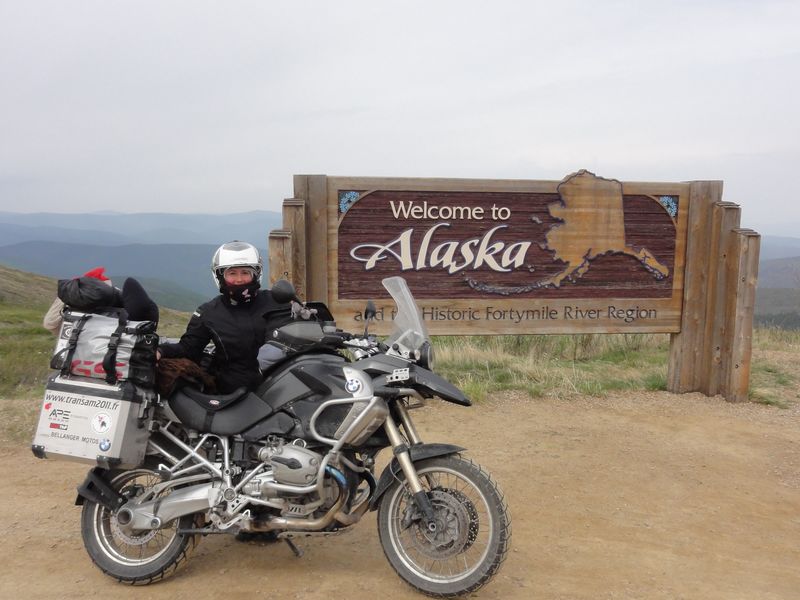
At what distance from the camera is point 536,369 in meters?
8.63

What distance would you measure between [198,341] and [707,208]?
625 centimetres

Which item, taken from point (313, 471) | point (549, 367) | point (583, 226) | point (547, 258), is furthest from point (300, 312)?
point (549, 367)

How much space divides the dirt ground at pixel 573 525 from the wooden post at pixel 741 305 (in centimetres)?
79

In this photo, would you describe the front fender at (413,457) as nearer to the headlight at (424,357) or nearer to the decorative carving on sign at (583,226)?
the headlight at (424,357)

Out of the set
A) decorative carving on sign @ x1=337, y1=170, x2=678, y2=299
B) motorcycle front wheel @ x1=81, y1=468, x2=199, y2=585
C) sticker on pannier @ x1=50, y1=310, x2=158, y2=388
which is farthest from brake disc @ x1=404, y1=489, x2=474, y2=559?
decorative carving on sign @ x1=337, y1=170, x2=678, y2=299

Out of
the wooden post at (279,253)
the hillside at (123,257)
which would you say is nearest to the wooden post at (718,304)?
the wooden post at (279,253)

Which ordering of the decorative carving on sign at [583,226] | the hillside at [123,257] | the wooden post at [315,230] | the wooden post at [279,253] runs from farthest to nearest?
the hillside at [123,257], the decorative carving on sign at [583,226], the wooden post at [315,230], the wooden post at [279,253]

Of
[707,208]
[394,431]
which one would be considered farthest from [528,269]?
[394,431]

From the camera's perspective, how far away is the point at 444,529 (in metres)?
3.30

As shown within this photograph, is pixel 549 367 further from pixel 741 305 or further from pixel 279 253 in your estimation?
pixel 279 253

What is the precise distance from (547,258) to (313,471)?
192 inches

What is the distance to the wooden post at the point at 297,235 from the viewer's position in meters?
6.78

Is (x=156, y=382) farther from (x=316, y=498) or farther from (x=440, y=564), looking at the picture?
(x=440, y=564)

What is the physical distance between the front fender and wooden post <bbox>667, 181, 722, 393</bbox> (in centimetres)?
547
